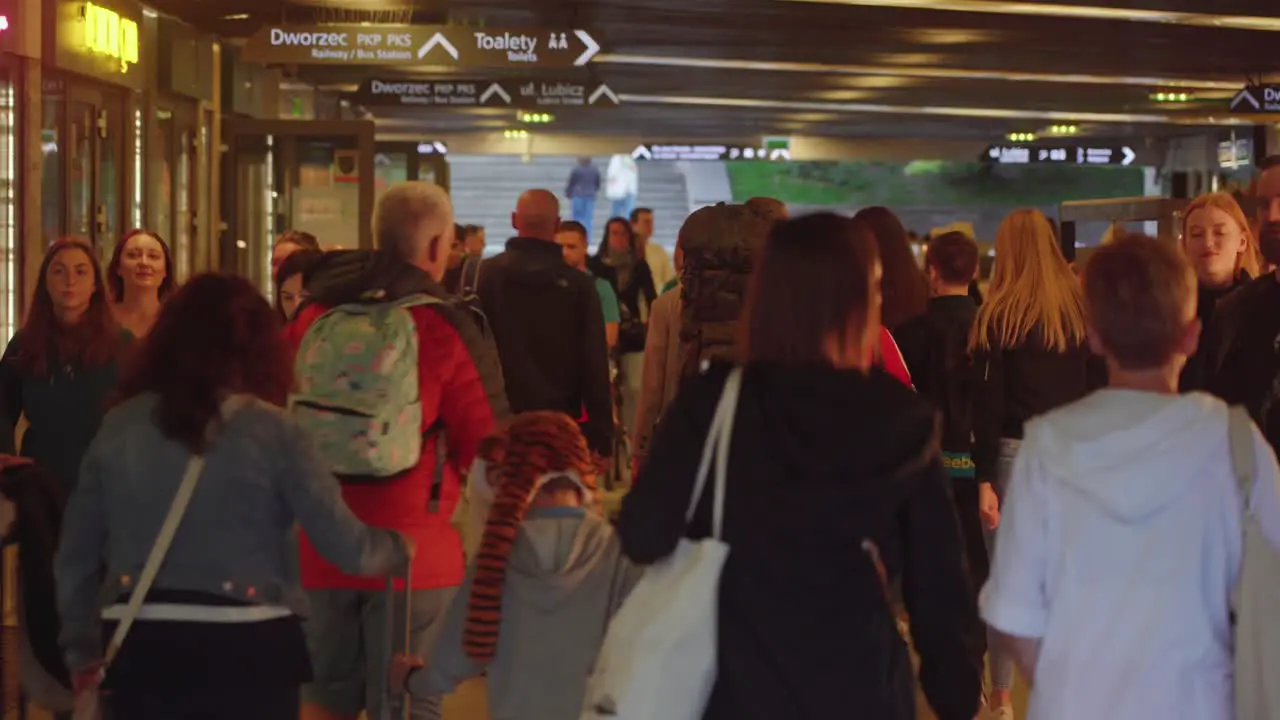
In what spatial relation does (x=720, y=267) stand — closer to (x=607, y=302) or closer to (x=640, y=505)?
(x=640, y=505)

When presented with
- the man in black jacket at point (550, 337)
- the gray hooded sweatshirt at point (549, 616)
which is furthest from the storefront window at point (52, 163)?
the gray hooded sweatshirt at point (549, 616)

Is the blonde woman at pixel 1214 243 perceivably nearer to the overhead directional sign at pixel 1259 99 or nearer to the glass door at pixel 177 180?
the glass door at pixel 177 180

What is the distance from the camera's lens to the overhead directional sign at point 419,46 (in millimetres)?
12898

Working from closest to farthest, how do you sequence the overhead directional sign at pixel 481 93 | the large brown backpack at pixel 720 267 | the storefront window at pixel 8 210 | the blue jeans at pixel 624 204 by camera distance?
the large brown backpack at pixel 720 267
the storefront window at pixel 8 210
the overhead directional sign at pixel 481 93
the blue jeans at pixel 624 204

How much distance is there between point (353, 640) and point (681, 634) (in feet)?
6.45

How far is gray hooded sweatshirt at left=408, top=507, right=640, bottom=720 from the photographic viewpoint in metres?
4.08

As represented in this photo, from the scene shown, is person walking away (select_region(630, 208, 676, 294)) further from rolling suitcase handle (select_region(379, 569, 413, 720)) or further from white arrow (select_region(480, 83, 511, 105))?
rolling suitcase handle (select_region(379, 569, 413, 720))

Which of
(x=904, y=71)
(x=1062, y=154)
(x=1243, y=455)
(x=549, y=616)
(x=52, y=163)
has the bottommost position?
(x=549, y=616)

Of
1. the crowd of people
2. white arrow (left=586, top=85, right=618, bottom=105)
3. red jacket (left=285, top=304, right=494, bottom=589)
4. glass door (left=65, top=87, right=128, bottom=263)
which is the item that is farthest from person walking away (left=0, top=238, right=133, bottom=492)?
white arrow (left=586, top=85, right=618, bottom=105)

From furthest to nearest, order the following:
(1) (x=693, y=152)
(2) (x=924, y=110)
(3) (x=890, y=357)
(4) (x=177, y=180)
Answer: (1) (x=693, y=152), (2) (x=924, y=110), (4) (x=177, y=180), (3) (x=890, y=357)

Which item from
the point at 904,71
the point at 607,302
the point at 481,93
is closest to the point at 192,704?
the point at 607,302

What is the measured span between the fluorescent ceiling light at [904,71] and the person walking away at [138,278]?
14.0 meters

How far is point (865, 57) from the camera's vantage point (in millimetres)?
20688

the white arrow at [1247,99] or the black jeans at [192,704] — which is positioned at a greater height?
the white arrow at [1247,99]
